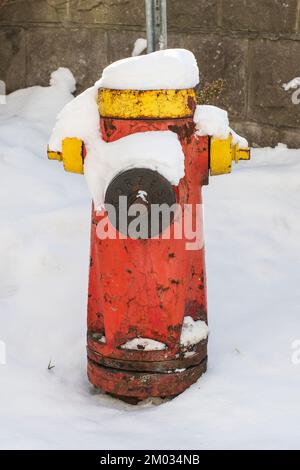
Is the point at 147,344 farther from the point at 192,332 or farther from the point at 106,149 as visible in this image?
the point at 106,149

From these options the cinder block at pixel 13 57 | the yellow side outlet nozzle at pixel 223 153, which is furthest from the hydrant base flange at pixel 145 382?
the cinder block at pixel 13 57

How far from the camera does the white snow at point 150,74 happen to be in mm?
2209

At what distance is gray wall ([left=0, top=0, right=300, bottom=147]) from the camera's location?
397 centimetres

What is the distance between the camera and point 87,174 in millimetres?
2359

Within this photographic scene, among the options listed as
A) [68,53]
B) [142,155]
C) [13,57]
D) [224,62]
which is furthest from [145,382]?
[13,57]

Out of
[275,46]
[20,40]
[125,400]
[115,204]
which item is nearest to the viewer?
[115,204]

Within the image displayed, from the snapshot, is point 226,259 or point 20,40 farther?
point 20,40

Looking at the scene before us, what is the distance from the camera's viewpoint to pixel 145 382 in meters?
2.41

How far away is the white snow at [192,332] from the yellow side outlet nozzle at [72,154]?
58 cm

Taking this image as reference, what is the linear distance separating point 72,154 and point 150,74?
35cm

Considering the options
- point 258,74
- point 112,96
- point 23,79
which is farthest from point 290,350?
point 23,79

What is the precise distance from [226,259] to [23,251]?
839 millimetres

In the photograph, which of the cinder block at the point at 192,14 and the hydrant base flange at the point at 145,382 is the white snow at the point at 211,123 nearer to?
the hydrant base flange at the point at 145,382

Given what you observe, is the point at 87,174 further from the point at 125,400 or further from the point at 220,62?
the point at 220,62
